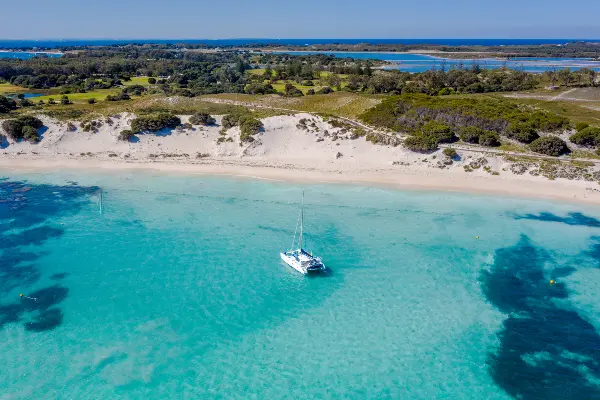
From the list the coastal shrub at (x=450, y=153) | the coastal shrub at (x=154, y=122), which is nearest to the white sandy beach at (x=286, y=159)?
the coastal shrub at (x=450, y=153)

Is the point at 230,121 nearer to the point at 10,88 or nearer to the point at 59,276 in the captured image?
the point at 59,276

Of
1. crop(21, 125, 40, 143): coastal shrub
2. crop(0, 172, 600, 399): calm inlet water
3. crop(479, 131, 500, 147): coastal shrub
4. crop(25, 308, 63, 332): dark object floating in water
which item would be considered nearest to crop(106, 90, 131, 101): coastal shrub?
crop(21, 125, 40, 143): coastal shrub

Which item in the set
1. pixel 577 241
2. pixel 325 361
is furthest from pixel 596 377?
pixel 577 241

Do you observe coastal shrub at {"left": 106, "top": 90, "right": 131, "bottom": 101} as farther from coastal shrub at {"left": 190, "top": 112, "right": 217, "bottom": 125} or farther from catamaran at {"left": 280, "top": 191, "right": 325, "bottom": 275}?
catamaran at {"left": 280, "top": 191, "right": 325, "bottom": 275}

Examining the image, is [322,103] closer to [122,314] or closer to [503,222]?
[503,222]

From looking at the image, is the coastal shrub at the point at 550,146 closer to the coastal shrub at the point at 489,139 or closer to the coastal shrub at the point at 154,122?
the coastal shrub at the point at 489,139
